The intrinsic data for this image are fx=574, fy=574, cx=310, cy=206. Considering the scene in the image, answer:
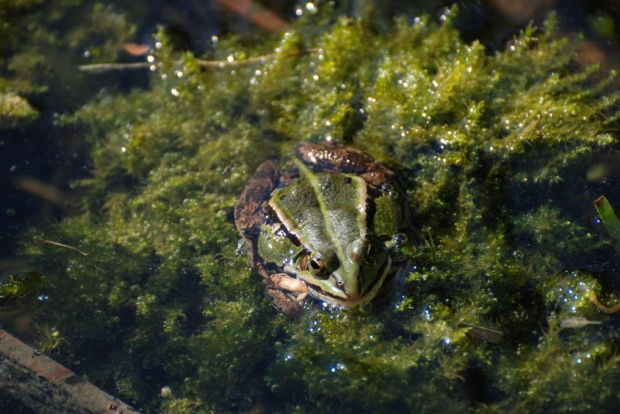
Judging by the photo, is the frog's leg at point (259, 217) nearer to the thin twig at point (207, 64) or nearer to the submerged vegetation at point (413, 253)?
the submerged vegetation at point (413, 253)

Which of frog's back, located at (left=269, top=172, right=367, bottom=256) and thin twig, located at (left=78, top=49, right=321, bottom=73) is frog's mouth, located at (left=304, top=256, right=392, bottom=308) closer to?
frog's back, located at (left=269, top=172, right=367, bottom=256)

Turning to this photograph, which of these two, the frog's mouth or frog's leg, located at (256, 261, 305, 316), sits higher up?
the frog's mouth


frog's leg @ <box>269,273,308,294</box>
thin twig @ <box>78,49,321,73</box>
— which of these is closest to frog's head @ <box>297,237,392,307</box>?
frog's leg @ <box>269,273,308,294</box>

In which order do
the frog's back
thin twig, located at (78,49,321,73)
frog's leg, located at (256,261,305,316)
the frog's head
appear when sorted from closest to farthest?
the frog's head
the frog's back
frog's leg, located at (256,261,305,316)
thin twig, located at (78,49,321,73)

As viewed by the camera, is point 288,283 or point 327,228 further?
point 288,283

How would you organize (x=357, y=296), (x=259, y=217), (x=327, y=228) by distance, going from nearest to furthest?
(x=357, y=296)
(x=327, y=228)
(x=259, y=217)

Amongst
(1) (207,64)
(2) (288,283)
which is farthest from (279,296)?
(1) (207,64)

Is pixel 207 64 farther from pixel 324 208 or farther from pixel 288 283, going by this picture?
pixel 288 283

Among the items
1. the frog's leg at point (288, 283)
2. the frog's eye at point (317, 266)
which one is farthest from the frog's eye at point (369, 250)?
the frog's leg at point (288, 283)
